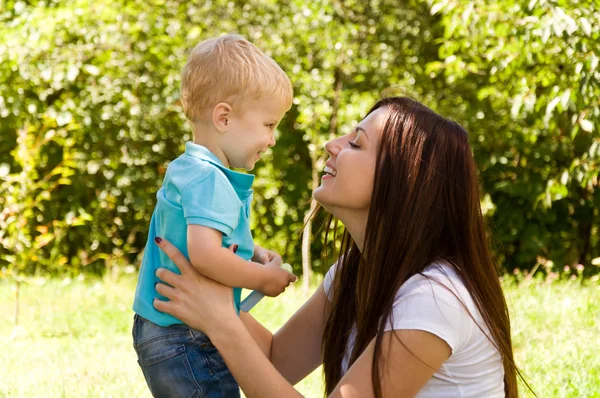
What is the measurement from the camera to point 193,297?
2197mm

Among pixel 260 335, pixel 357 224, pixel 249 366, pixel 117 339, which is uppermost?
pixel 357 224

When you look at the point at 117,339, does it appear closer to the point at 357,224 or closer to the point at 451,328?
the point at 357,224

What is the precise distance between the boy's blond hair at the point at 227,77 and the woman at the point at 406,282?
10.6 inches

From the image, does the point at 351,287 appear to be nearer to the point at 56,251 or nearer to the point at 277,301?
the point at 277,301

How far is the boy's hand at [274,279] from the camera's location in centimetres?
230

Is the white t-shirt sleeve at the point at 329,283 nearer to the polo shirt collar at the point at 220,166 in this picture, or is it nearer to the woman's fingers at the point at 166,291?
the polo shirt collar at the point at 220,166

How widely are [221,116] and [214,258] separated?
17.4 inches

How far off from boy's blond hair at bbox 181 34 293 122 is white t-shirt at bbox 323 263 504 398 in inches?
27.3

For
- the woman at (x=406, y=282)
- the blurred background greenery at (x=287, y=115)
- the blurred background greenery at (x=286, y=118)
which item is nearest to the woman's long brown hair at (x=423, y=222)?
the woman at (x=406, y=282)

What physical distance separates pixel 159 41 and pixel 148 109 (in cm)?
60

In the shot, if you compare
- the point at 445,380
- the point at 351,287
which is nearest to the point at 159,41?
the point at 351,287

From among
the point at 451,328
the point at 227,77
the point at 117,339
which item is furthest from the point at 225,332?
the point at 117,339

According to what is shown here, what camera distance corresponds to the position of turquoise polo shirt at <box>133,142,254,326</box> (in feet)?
7.20

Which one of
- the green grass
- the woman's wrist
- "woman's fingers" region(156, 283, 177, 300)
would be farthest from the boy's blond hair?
the green grass
